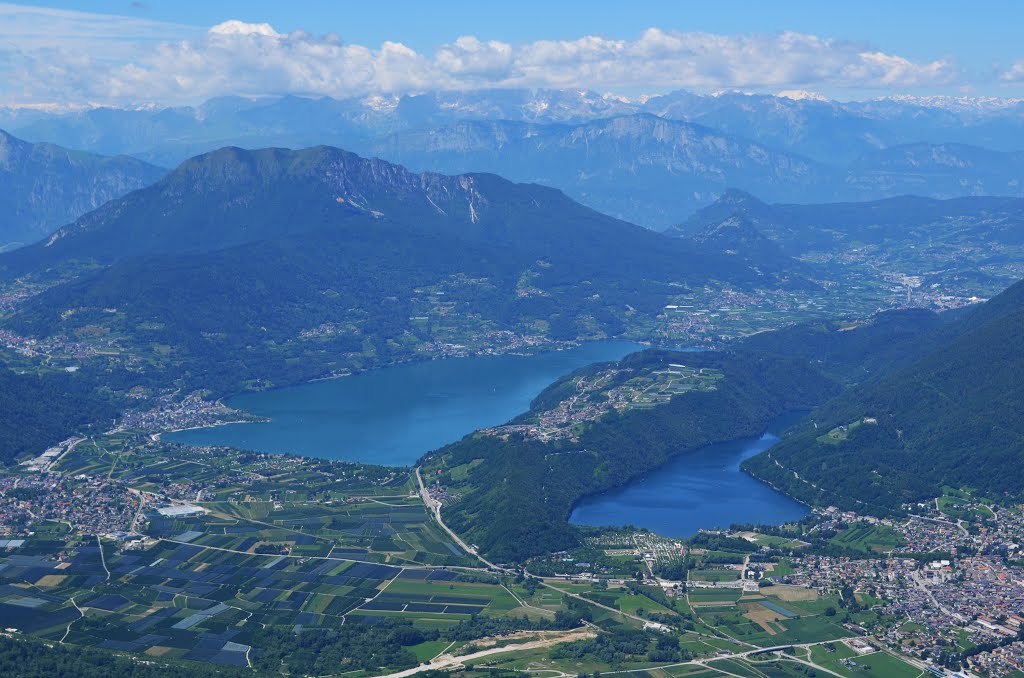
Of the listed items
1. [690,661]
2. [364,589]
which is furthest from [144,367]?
[690,661]

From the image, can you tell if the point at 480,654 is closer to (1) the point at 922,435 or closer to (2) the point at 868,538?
(2) the point at 868,538

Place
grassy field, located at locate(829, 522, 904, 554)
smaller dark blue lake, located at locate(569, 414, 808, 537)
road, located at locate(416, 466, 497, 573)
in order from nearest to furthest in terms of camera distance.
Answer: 1. road, located at locate(416, 466, 497, 573)
2. grassy field, located at locate(829, 522, 904, 554)
3. smaller dark blue lake, located at locate(569, 414, 808, 537)

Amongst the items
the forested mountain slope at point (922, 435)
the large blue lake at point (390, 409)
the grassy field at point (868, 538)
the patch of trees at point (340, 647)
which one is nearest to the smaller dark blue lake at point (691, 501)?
the forested mountain slope at point (922, 435)

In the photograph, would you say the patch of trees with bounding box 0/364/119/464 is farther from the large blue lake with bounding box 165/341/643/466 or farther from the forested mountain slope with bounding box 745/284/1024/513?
the forested mountain slope with bounding box 745/284/1024/513

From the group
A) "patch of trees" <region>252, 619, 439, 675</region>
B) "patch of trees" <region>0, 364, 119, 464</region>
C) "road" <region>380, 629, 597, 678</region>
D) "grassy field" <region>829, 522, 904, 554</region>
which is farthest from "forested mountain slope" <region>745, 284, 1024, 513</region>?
"patch of trees" <region>0, 364, 119, 464</region>

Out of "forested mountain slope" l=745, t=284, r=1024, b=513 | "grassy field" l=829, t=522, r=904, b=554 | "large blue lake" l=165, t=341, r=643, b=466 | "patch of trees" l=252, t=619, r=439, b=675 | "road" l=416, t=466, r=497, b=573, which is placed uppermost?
"forested mountain slope" l=745, t=284, r=1024, b=513

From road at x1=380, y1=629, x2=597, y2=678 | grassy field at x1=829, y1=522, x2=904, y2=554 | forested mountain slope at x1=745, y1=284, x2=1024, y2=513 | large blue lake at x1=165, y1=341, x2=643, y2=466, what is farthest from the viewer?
large blue lake at x1=165, y1=341, x2=643, y2=466

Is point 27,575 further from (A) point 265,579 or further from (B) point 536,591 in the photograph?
(B) point 536,591
